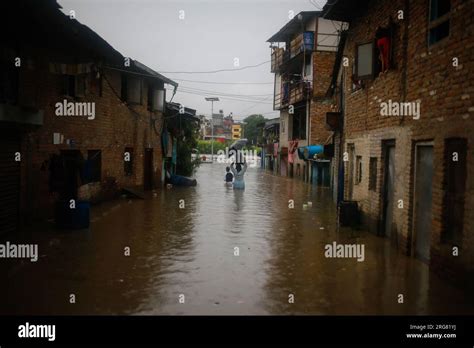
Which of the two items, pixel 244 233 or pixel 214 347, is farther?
pixel 244 233

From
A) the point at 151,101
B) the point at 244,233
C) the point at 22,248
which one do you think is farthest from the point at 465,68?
the point at 151,101

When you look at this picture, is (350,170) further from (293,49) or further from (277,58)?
(277,58)

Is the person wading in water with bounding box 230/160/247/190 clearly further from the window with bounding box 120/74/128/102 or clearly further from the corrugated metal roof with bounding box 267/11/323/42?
the corrugated metal roof with bounding box 267/11/323/42

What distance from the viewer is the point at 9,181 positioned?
1082cm

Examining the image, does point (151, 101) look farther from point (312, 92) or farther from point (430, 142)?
point (430, 142)

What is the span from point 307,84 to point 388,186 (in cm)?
2263

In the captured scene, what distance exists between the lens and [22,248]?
9367 millimetres

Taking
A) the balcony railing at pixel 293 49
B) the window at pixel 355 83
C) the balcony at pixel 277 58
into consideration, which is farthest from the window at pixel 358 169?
the balcony at pixel 277 58

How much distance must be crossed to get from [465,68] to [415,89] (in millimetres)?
2064

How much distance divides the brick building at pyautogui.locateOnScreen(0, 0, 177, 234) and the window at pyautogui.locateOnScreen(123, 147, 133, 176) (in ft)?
4.37

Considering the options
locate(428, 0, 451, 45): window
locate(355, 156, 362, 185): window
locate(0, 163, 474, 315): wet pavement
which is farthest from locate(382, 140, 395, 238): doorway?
locate(428, 0, 451, 45): window

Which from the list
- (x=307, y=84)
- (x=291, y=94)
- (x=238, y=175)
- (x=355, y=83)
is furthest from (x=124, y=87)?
(x=291, y=94)

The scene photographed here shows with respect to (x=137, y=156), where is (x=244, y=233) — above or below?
below

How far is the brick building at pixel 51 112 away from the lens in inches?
407
